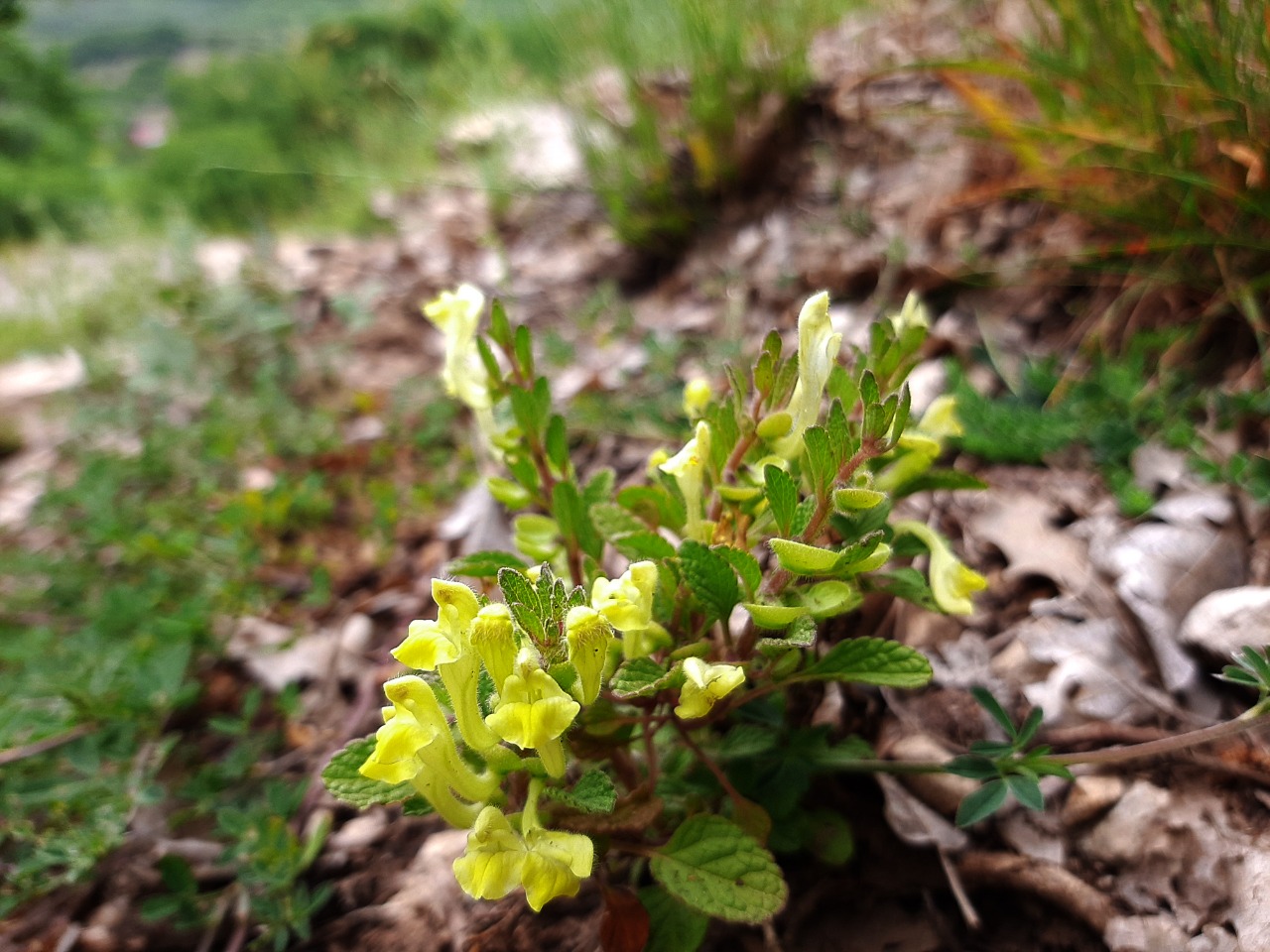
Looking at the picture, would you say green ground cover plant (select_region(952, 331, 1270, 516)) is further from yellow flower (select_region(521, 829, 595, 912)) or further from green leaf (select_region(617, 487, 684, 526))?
yellow flower (select_region(521, 829, 595, 912))

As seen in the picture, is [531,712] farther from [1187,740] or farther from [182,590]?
[182,590]

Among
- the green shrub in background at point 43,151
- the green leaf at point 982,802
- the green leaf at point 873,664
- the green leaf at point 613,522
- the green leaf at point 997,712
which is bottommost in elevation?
the green leaf at point 982,802

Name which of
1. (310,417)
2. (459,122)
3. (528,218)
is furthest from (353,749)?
(459,122)

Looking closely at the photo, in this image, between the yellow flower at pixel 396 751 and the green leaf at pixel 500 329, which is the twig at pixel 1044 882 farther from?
the green leaf at pixel 500 329

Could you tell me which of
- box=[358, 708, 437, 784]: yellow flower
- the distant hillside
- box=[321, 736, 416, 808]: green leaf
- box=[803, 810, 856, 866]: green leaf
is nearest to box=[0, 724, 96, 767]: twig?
box=[321, 736, 416, 808]: green leaf

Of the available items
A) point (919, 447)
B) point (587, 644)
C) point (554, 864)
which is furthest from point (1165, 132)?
point (554, 864)

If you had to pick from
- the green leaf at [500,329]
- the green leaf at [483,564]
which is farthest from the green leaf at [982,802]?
the green leaf at [500,329]
